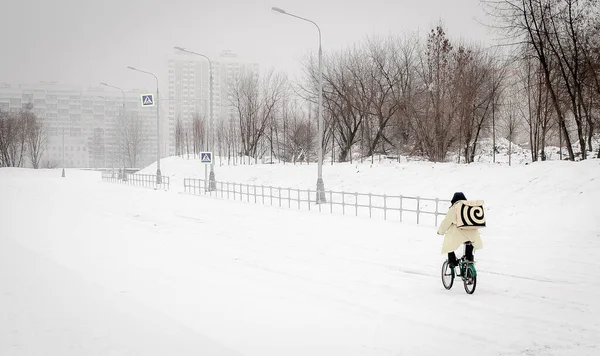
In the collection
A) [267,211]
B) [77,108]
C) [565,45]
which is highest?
[77,108]

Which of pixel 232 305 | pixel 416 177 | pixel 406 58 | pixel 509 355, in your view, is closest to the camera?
pixel 509 355

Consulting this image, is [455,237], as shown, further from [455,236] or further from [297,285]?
[297,285]

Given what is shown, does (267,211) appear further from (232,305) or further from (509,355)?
(509,355)

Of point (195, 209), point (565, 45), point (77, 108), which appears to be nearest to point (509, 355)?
point (195, 209)

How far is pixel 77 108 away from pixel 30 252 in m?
189

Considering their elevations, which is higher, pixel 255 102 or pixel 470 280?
pixel 255 102

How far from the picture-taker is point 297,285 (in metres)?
9.21

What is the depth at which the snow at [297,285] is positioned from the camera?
6.30 m

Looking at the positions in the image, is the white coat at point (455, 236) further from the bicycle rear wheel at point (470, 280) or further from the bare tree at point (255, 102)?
the bare tree at point (255, 102)

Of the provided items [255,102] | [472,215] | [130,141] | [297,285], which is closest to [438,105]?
[472,215]

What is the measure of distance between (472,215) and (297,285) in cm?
351

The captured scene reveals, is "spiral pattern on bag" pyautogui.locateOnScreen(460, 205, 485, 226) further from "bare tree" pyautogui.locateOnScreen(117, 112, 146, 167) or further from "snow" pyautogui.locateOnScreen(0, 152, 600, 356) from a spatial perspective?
"bare tree" pyautogui.locateOnScreen(117, 112, 146, 167)

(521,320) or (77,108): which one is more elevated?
(77,108)

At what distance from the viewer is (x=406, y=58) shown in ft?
130
